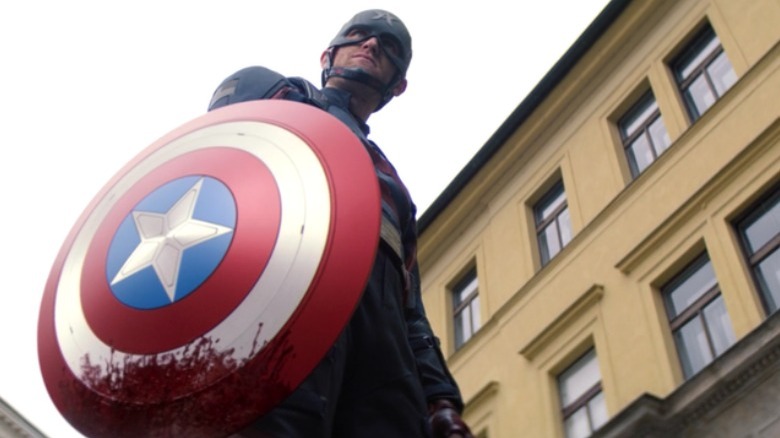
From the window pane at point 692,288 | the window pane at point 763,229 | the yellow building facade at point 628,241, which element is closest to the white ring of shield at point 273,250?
the yellow building facade at point 628,241

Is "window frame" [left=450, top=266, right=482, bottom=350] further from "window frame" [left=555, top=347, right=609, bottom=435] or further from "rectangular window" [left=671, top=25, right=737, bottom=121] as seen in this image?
"rectangular window" [left=671, top=25, right=737, bottom=121]

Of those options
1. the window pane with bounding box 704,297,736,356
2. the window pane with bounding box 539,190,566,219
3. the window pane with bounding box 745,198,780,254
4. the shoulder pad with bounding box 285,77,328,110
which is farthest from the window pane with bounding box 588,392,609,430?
the shoulder pad with bounding box 285,77,328,110

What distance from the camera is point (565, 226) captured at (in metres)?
15.8

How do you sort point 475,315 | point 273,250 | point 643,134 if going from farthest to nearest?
1. point 475,315
2. point 643,134
3. point 273,250

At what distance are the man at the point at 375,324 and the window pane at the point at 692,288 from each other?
9.49m

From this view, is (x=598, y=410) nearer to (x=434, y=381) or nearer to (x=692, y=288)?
(x=692, y=288)

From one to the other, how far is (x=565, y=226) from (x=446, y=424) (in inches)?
534

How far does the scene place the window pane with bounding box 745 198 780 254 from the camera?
450 inches

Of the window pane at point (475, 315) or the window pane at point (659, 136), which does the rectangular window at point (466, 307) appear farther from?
the window pane at point (659, 136)

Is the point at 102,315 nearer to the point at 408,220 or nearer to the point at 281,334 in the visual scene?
the point at 281,334

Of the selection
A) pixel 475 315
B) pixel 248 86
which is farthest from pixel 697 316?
pixel 248 86

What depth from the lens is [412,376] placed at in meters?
2.43

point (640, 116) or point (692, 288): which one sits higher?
point (640, 116)

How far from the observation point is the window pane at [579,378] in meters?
13.0
